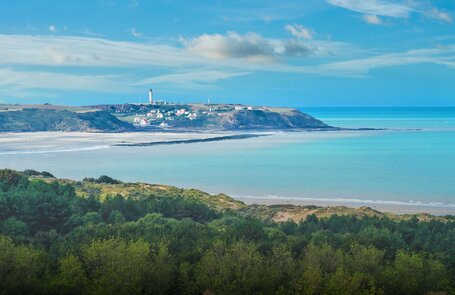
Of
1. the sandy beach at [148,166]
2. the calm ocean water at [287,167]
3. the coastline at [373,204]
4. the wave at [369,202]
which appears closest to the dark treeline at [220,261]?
the coastline at [373,204]

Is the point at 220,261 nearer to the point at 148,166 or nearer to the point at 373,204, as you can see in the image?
the point at 373,204

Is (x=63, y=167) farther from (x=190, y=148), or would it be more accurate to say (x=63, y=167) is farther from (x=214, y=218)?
(x=214, y=218)

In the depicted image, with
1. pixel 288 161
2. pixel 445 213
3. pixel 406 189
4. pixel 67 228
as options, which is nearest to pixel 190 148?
pixel 288 161

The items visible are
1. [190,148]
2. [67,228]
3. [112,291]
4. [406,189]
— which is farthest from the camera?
[190,148]

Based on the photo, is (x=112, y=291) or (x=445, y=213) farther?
(x=445, y=213)

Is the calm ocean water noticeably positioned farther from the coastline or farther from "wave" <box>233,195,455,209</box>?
the coastline

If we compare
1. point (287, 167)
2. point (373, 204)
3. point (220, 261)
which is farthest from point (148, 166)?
point (220, 261)

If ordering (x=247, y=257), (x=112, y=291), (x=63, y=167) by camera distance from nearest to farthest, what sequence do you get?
(x=112, y=291)
(x=247, y=257)
(x=63, y=167)
